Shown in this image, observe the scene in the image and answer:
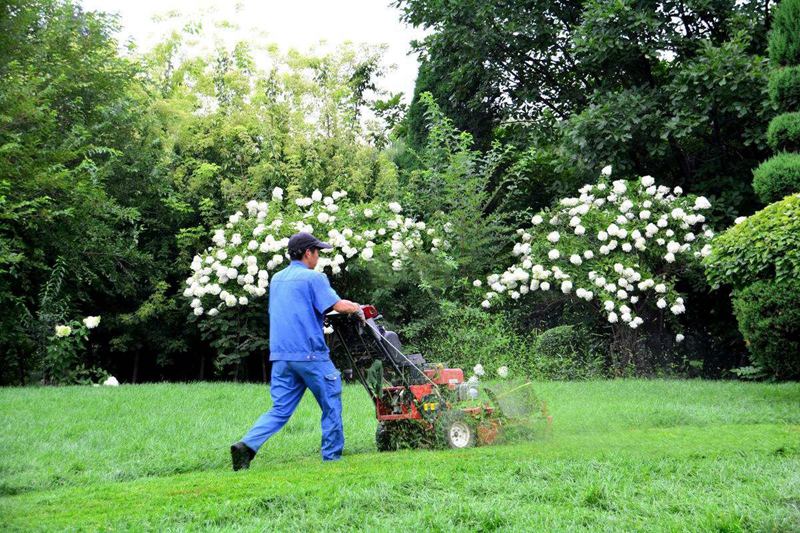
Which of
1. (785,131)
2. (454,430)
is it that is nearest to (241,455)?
(454,430)

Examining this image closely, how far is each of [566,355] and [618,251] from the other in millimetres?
1945

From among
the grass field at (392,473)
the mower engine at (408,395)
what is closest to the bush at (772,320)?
the grass field at (392,473)

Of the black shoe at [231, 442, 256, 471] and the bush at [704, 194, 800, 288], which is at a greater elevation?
the bush at [704, 194, 800, 288]

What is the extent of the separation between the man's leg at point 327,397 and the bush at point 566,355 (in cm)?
795

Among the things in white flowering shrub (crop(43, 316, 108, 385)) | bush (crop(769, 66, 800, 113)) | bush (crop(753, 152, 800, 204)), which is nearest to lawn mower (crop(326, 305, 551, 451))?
bush (crop(753, 152, 800, 204))

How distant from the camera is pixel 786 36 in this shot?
1178cm

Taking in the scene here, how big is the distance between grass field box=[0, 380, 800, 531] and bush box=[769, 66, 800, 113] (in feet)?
13.9

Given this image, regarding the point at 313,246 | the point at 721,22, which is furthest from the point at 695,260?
the point at 313,246

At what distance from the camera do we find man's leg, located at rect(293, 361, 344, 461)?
6.68 m

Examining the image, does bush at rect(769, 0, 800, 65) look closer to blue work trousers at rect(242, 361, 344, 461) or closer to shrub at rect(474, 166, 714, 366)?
shrub at rect(474, 166, 714, 366)

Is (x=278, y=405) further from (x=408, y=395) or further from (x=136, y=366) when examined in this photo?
(x=136, y=366)

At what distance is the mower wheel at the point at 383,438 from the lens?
7.66 m

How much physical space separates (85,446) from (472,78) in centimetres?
1272

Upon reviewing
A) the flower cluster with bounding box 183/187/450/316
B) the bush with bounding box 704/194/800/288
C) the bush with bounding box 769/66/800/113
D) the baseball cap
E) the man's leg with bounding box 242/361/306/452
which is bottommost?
the man's leg with bounding box 242/361/306/452
